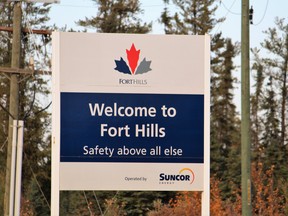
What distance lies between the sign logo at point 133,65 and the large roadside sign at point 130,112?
0.06 ft

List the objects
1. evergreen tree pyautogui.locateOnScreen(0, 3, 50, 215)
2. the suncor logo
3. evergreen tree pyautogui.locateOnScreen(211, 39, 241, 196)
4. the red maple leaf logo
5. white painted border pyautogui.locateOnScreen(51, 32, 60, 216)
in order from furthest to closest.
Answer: evergreen tree pyautogui.locateOnScreen(211, 39, 241, 196) < evergreen tree pyautogui.locateOnScreen(0, 3, 50, 215) < the suncor logo < the red maple leaf logo < white painted border pyautogui.locateOnScreen(51, 32, 60, 216)

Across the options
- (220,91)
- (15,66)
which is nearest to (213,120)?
(220,91)

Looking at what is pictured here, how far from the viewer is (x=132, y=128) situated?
16109mm

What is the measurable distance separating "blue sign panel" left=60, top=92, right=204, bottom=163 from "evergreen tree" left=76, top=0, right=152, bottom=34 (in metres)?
39.4

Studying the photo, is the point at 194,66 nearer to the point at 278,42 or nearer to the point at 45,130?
the point at 45,130

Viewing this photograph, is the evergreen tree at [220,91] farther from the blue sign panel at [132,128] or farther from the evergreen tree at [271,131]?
the blue sign panel at [132,128]

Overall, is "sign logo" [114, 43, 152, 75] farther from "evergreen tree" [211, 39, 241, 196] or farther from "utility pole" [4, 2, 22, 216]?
"evergreen tree" [211, 39, 241, 196]

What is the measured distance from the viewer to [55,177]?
15.9m

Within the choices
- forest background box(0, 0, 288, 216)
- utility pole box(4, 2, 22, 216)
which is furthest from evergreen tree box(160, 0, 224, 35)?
utility pole box(4, 2, 22, 216)

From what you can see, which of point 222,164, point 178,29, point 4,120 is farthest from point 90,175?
point 178,29

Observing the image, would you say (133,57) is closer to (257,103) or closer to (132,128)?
(132,128)

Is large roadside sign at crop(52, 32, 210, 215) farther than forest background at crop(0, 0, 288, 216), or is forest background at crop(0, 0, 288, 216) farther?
forest background at crop(0, 0, 288, 216)

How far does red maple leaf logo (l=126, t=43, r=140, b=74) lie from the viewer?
15938 mm

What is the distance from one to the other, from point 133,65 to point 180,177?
92.2 inches
